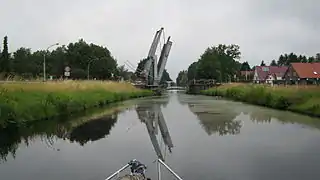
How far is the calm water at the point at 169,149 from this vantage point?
11.6 metres

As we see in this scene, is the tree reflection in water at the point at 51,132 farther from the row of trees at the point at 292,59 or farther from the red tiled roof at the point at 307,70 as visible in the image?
the row of trees at the point at 292,59

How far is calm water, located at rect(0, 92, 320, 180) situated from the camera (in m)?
11.6

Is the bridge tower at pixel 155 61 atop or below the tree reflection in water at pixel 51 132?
atop

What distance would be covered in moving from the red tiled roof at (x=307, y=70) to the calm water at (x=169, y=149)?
64.5m

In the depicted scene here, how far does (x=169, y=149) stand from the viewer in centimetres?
1552

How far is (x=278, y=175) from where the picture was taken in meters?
11.2

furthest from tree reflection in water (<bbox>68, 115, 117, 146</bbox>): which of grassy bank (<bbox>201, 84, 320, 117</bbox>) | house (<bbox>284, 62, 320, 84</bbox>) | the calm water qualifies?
house (<bbox>284, 62, 320, 84</bbox>)

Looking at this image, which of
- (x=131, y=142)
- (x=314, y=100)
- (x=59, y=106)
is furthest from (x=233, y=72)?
(x=131, y=142)

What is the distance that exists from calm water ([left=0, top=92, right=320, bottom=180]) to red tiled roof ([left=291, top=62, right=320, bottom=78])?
212 ft

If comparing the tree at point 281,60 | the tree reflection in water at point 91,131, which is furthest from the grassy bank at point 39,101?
the tree at point 281,60

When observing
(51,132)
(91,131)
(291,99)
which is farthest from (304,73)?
(51,132)

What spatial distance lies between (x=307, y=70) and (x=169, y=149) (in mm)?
77854

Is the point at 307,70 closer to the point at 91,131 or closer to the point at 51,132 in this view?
the point at 91,131

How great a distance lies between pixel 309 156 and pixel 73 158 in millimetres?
7835
